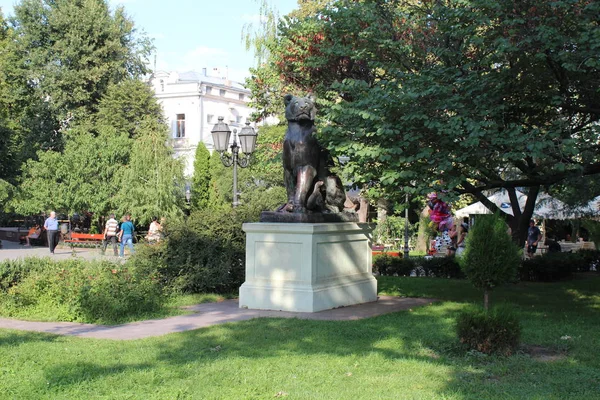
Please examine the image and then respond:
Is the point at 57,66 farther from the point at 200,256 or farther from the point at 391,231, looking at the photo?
the point at 200,256

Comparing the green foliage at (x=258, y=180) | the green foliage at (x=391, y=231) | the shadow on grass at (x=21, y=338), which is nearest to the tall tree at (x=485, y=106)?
the shadow on grass at (x=21, y=338)

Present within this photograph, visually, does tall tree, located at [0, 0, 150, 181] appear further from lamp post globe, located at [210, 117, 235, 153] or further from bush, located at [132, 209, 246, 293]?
bush, located at [132, 209, 246, 293]

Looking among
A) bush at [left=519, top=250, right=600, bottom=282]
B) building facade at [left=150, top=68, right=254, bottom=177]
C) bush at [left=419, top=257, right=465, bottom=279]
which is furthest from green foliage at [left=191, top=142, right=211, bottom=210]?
bush at [left=519, top=250, right=600, bottom=282]

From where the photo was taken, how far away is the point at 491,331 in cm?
753

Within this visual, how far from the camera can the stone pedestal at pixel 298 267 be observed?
11266 mm

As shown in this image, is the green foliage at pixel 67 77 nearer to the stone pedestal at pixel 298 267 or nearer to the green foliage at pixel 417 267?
the green foliage at pixel 417 267

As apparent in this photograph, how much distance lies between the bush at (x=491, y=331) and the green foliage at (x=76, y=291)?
554cm

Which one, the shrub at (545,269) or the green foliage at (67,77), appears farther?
the green foliage at (67,77)

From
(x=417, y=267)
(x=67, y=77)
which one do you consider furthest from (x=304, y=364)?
(x=67, y=77)

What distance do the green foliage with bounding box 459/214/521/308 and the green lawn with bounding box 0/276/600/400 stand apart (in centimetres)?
83

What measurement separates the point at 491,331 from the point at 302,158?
525 cm

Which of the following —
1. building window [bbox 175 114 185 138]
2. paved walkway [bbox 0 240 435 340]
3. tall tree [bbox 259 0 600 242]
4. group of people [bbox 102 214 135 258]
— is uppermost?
building window [bbox 175 114 185 138]

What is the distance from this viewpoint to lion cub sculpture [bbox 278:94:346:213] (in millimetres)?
11789

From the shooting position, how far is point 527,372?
6.79 metres
